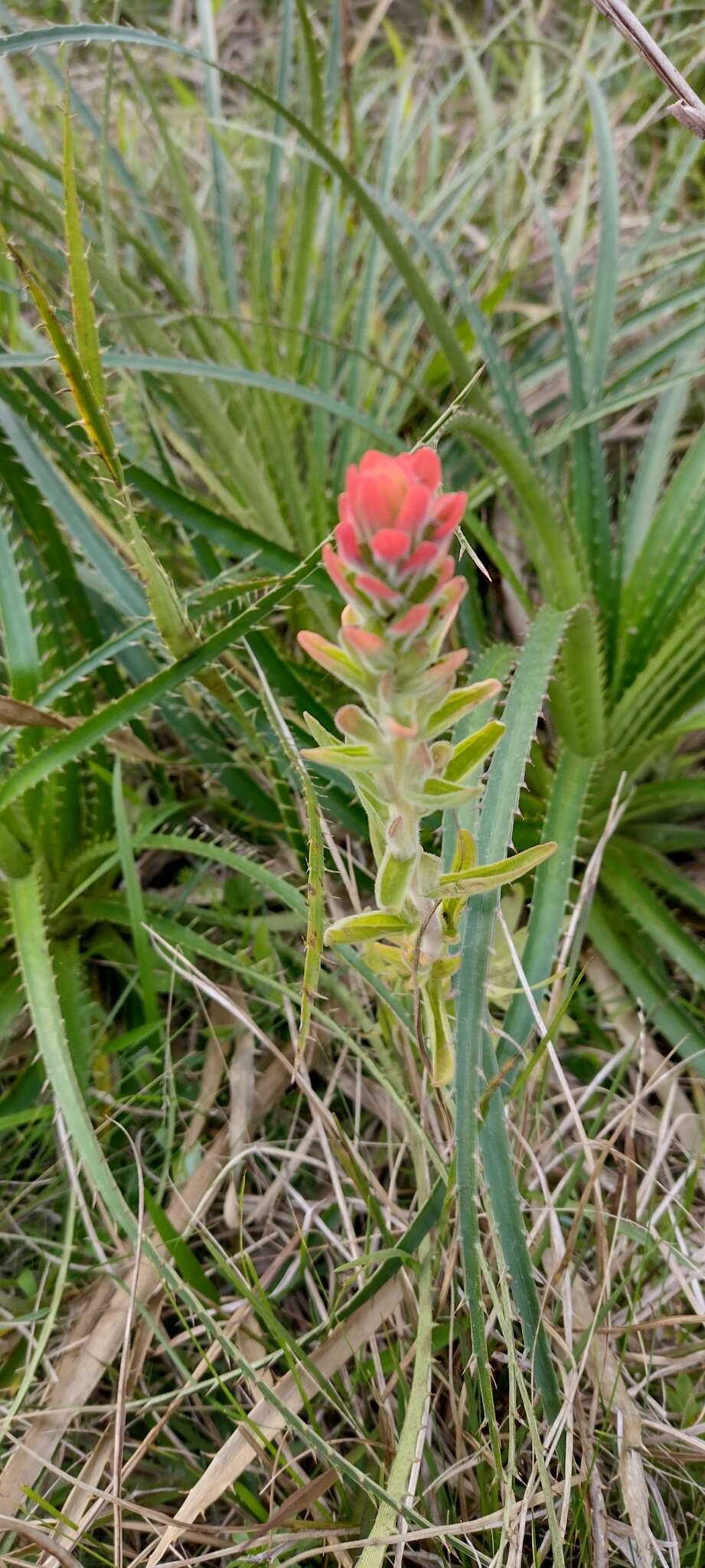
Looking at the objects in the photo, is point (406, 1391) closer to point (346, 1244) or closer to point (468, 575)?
point (346, 1244)

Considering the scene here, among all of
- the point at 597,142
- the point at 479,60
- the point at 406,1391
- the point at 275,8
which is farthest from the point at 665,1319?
the point at 275,8

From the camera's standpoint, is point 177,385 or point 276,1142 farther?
point 177,385

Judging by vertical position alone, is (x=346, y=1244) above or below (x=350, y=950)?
below

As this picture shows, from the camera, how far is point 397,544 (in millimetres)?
498

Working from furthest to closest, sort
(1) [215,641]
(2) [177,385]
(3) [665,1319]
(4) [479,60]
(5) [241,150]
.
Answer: (4) [479,60]
(5) [241,150]
(2) [177,385]
(1) [215,641]
(3) [665,1319]

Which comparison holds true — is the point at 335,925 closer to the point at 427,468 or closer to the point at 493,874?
the point at 493,874

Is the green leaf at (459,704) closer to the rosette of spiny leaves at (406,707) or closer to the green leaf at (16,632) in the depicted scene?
the rosette of spiny leaves at (406,707)

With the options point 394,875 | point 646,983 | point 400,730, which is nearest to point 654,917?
point 646,983

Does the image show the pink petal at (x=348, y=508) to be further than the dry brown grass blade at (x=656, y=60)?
No

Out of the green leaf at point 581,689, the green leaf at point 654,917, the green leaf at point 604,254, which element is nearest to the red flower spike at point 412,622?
the green leaf at point 581,689

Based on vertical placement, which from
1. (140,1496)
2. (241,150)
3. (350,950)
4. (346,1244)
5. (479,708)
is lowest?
(140,1496)

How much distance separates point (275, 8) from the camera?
2305 millimetres

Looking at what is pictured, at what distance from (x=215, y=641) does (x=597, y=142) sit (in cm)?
82

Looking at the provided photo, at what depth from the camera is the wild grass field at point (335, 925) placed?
0.74 metres
